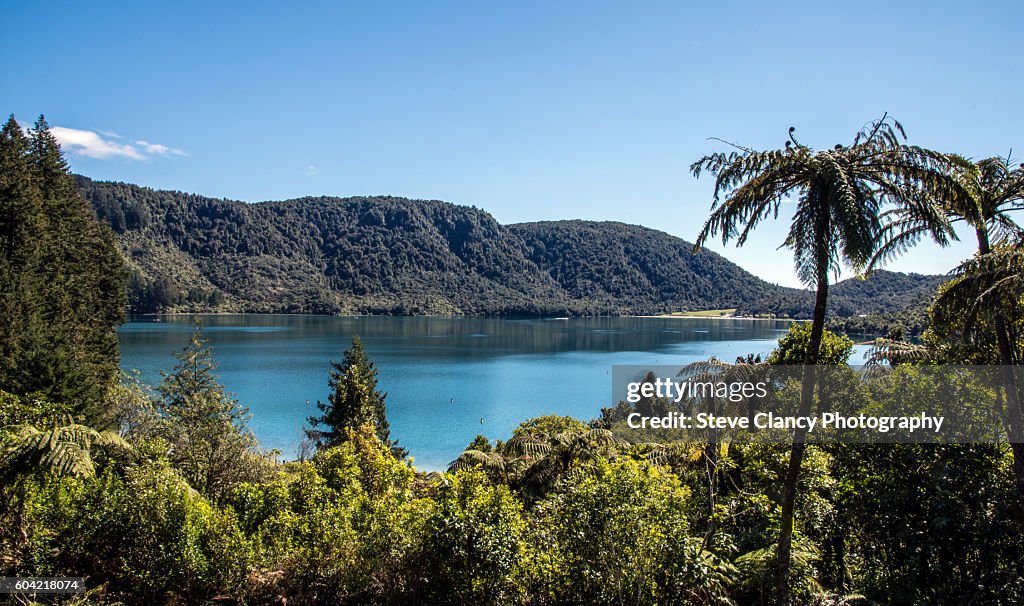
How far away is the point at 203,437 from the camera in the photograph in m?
16.2

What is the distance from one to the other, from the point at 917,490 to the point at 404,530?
23.1ft

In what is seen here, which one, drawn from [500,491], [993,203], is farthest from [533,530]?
[993,203]

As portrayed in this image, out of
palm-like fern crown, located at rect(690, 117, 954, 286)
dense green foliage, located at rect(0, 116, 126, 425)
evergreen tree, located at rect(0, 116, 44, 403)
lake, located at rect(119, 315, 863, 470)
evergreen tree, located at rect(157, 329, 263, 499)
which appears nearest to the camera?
palm-like fern crown, located at rect(690, 117, 954, 286)

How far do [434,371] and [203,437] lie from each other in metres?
51.1

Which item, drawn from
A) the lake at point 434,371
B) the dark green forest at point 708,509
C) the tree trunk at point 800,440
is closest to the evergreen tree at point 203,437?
the lake at point 434,371

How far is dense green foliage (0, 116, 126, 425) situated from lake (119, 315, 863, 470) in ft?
15.8

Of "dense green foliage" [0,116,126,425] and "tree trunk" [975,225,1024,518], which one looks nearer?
"tree trunk" [975,225,1024,518]

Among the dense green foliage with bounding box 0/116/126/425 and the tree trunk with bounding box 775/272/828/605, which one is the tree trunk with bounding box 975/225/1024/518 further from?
the dense green foliage with bounding box 0/116/126/425

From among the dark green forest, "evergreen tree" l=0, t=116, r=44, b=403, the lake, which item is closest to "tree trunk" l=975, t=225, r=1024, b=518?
the dark green forest

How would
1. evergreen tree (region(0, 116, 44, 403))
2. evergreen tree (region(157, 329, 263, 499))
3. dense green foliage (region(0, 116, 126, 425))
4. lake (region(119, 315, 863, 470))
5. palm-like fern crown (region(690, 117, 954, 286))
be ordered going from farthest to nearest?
lake (region(119, 315, 863, 470))
dense green foliage (region(0, 116, 126, 425))
evergreen tree (region(0, 116, 44, 403))
evergreen tree (region(157, 329, 263, 499))
palm-like fern crown (region(690, 117, 954, 286))

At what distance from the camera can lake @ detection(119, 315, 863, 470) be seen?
4084 cm

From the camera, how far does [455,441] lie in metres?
37.3

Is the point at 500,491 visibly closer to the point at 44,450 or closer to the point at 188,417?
the point at 44,450

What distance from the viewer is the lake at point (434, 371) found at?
40844 mm
